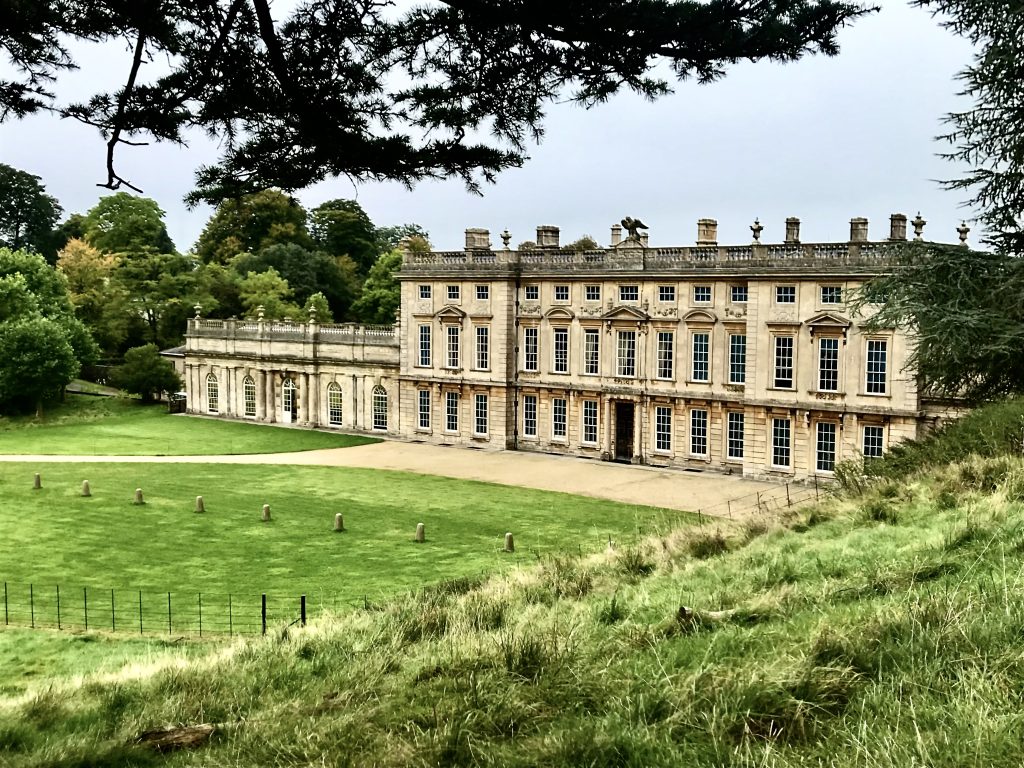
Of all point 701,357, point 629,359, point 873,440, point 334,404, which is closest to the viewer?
point 873,440

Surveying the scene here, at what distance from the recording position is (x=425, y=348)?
41438mm

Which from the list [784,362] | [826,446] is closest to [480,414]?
[784,362]

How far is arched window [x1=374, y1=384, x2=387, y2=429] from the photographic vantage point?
1703 inches

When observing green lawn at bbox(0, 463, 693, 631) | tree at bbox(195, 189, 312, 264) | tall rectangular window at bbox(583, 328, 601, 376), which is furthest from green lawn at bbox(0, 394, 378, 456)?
tree at bbox(195, 189, 312, 264)

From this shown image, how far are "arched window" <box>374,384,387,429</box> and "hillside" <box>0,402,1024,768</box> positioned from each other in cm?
3189

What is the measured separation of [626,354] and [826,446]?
8266 mm

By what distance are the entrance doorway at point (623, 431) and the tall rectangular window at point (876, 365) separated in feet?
30.2

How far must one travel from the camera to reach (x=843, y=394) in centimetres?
3105

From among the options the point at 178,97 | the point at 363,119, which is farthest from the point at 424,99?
the point at 178,97

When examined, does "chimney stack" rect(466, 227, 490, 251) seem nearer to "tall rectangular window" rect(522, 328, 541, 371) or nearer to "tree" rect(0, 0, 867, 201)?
"tall rectangular window" rect(522, 328, 541, 371)

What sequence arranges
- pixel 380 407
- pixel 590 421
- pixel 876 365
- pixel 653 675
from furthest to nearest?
pixel 380 407 → pixel 590 421 → pixel 876 365 → pixel 653 675

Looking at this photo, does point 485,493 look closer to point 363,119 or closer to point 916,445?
point 916,445

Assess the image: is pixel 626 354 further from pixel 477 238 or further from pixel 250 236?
pixel 250 236

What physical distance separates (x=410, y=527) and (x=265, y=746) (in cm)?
1821
